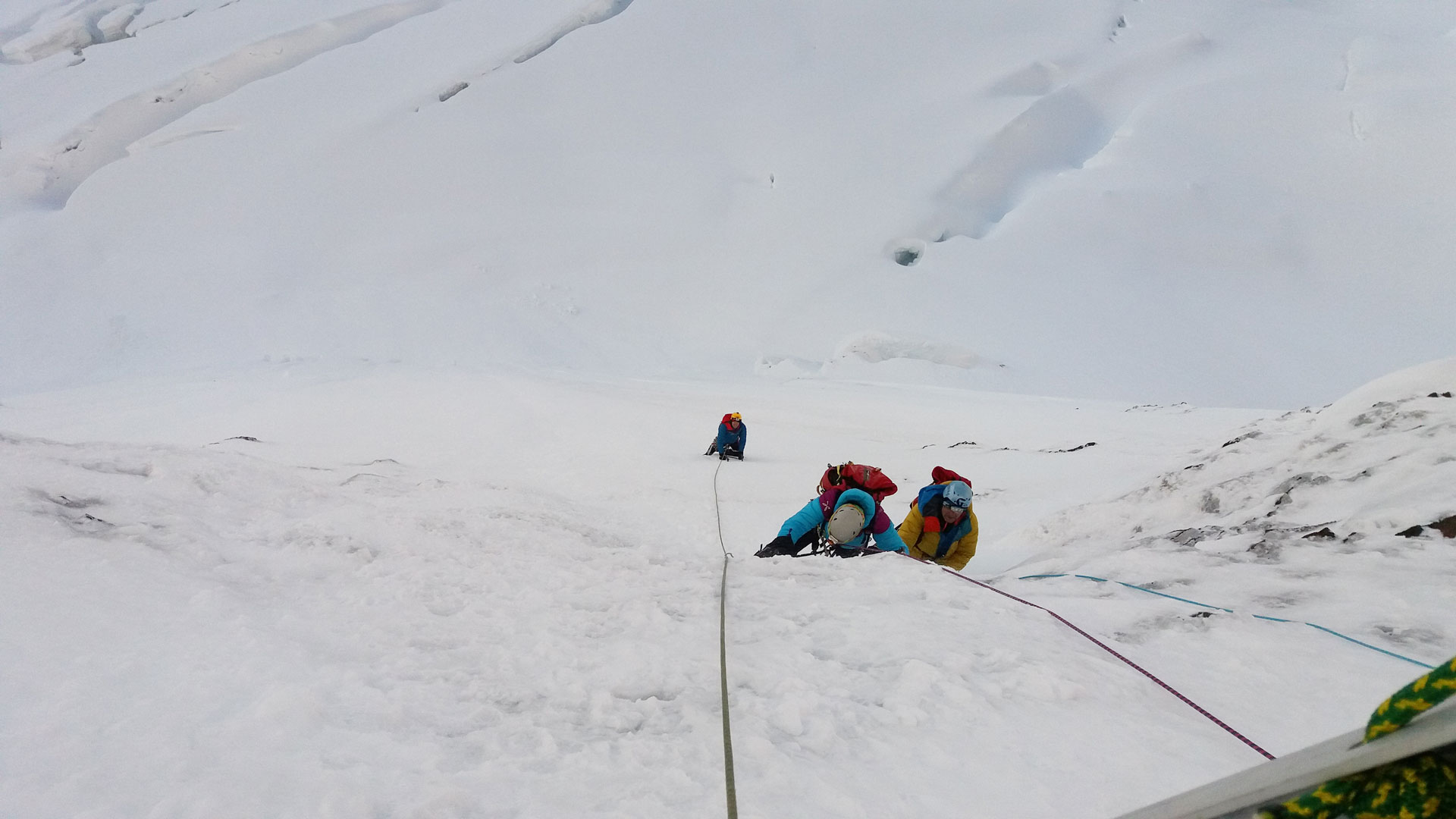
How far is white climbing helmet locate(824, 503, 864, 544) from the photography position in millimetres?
4016

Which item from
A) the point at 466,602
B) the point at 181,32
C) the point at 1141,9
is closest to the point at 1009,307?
the point at 466,602

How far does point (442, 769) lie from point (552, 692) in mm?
447

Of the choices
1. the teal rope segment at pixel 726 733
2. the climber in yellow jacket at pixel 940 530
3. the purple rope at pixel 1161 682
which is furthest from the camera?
the climber in yellow jacket at pixel 940 530

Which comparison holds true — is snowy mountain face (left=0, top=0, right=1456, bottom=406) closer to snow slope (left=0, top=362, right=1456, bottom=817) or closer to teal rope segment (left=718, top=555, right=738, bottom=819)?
snow slope (left=0, top=362, right=1456, bottom=817)

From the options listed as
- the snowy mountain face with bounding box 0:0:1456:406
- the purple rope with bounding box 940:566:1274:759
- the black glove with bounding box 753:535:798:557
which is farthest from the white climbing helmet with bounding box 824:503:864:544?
the snowy mountain face with bounding box 0:0:1456:406

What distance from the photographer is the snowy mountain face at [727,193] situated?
2439 cm

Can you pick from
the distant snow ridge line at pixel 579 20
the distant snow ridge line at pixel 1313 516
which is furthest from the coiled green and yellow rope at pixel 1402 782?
the distant snow ridge line at pixel 579 20

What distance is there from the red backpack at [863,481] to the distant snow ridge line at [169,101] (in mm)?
39215

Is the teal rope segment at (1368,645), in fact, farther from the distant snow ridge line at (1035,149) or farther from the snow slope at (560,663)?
the distant snow ridge line at (1035,149)

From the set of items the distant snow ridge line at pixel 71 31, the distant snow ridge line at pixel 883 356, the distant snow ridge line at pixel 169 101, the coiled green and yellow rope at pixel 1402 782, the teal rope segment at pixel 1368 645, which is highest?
the distant snow ridge line at pixel 71 31

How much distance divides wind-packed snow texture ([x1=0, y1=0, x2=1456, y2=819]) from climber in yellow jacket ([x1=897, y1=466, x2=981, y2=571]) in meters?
0.39

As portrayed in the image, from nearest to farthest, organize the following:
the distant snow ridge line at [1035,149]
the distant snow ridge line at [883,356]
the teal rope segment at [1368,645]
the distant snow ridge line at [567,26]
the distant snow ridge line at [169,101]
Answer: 1. the teal rope segment at [1368,645]
2. the distant snow ridge line at [883,356]
3. the distant snow ridge line at [169,101]
4. the distant snow ridge line at [1035,149]
5. the distant snow ridge line at [567,26]

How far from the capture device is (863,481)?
14.1 feet

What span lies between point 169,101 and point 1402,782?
4553 cm
